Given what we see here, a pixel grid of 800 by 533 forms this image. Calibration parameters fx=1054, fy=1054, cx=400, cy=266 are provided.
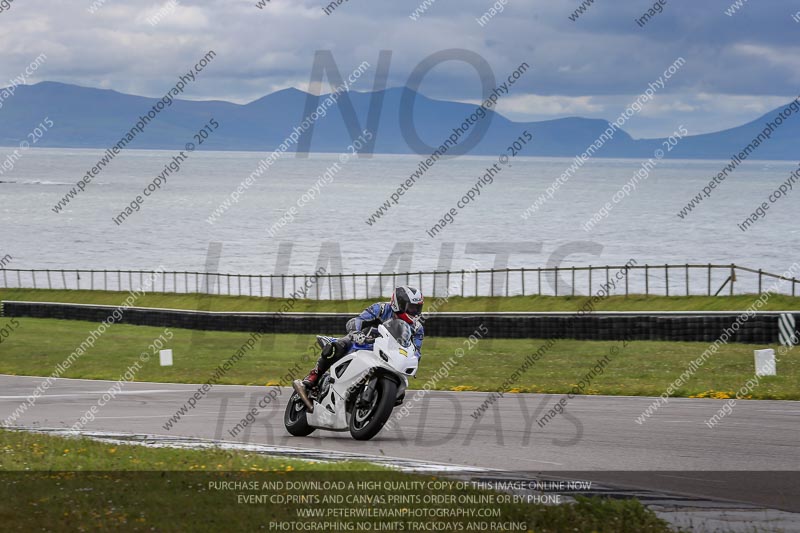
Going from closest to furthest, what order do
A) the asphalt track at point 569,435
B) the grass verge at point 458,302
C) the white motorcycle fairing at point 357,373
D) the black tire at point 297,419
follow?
1. the asphalt track at point 569,435
2. the white motorcycle fairing at point 357,373
3. the black tire at point 297,419
4. the grass verge at point 458,302

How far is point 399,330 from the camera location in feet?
40.4

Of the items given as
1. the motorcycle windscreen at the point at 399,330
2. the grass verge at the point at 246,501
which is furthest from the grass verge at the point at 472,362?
the grass verge at the point at 246,501

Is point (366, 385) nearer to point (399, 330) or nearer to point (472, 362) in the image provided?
point (399, 330)

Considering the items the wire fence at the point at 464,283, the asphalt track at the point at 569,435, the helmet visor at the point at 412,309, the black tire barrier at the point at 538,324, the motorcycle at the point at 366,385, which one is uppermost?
the wire fence at the point at 464,283

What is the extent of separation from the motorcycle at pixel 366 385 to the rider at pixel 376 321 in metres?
0.10

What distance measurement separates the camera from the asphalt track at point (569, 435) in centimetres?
1045

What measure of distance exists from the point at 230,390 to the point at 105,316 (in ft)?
95.0

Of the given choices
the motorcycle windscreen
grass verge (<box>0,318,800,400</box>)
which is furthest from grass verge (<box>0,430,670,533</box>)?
grass verge (<box>0,318,800,400</box>)

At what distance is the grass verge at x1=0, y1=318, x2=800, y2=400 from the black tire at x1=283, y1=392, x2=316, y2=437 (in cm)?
715

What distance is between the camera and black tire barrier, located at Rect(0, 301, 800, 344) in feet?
93.9

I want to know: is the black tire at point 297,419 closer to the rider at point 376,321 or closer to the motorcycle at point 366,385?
the motorcycle at point 366,385

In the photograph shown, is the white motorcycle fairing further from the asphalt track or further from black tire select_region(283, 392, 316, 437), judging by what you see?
the asphalt track

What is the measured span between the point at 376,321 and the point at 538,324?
20916 millimetres

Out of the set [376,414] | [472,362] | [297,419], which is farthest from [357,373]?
[472,362]
